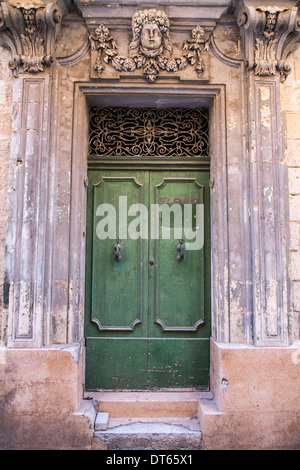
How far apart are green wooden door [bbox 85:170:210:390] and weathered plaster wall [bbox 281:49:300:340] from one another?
2.79 ft

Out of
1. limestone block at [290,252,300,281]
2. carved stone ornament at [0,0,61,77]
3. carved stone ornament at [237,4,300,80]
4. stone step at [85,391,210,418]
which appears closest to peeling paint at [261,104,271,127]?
carved stone ornament at [237,4,300,80]

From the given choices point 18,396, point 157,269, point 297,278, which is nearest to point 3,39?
point 157,269

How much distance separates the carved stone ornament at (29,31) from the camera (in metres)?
3.44

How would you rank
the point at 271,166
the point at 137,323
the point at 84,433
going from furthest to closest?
1. the point at 137,323
2. the point at 271,166
3. the point at 84,433

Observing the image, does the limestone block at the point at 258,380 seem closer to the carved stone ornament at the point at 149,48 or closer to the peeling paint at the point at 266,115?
the peeling paint at the point at 266,115

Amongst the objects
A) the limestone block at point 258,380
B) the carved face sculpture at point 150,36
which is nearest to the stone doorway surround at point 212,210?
the limestone block at point 258,380

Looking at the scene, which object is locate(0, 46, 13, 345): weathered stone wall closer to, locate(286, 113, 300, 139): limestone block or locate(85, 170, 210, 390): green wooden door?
locate(85, 170, 210, 390): green wooden door

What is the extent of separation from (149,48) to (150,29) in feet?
0.57

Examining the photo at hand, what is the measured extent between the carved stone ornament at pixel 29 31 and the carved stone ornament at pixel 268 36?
1.88 meters

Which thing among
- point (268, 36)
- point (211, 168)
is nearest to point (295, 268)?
point (211, 168)

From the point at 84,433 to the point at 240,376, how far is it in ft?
4.91

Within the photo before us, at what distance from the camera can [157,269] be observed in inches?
154

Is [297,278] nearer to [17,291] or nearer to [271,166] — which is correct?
[271,166]

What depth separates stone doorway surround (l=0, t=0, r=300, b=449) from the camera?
130 inches
